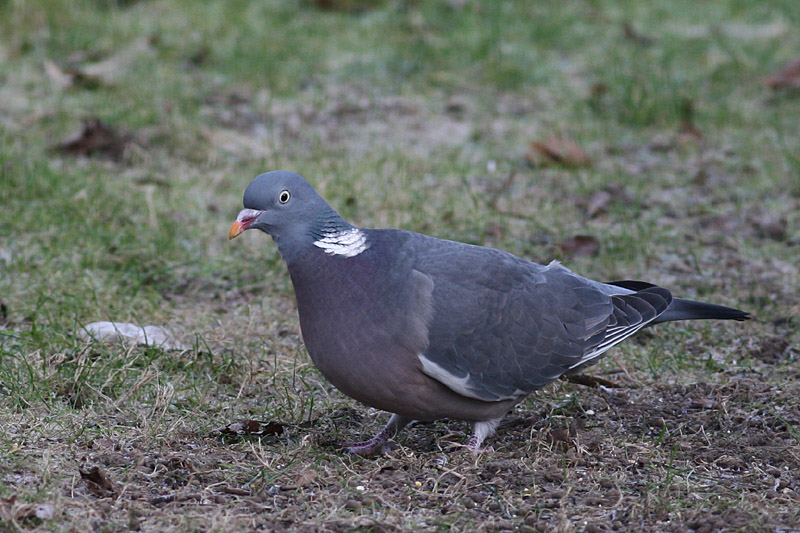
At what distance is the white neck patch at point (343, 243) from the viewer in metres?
3.23

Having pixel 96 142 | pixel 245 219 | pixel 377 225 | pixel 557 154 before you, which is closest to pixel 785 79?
pixel 557 154

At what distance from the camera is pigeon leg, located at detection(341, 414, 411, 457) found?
3.31 meters

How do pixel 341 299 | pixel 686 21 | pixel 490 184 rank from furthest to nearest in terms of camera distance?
pixel 686 21, pixel 490 184, pixel 341 299

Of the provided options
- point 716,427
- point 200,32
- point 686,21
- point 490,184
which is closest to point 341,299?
point 716,427

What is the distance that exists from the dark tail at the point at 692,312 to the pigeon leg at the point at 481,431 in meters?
0.74

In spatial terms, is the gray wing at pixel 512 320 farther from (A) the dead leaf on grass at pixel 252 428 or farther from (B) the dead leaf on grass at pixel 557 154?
(B) the dead leaf on grass at pixel 557 154

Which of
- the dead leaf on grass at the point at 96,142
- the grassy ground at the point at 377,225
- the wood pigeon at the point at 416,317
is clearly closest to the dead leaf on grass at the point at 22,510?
the grassy ground at the point at 377,225

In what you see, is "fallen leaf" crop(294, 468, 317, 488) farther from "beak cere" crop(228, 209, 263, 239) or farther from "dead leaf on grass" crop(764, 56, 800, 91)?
"dead leaf on grass" crop(764, 56, 800, 91)

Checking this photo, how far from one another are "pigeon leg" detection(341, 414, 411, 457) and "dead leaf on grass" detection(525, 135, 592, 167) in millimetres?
2772

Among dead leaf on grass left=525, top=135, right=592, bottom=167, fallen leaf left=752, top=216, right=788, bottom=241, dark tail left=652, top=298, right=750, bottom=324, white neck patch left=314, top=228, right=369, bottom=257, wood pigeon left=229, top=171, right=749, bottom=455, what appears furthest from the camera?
dead leaf on grass left=525, top=135, right=592, bottom=167

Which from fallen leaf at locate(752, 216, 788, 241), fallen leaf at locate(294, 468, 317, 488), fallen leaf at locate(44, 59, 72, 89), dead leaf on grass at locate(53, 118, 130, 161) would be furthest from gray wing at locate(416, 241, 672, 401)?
fallen leaf at locate(44, 59, 72, 89)

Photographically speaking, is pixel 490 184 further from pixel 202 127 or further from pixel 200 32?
pixel 200 32

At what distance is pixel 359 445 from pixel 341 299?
0.54m

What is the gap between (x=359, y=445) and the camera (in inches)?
132
